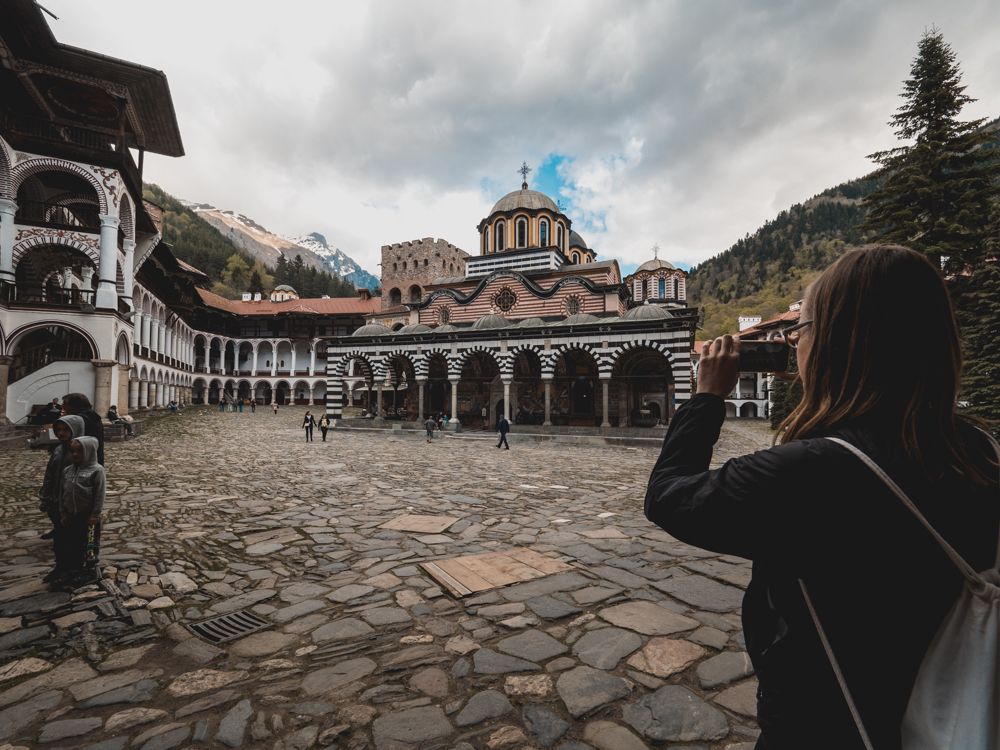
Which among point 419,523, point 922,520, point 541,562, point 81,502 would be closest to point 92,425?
point 81,502

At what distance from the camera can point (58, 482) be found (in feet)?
14.7

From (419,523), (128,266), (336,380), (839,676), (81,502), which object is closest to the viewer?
(839,676)

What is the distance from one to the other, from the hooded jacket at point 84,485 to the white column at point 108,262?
18119 millimetres

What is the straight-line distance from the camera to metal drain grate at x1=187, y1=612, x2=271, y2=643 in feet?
11.2

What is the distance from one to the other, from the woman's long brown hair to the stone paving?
A: 202 centimetres

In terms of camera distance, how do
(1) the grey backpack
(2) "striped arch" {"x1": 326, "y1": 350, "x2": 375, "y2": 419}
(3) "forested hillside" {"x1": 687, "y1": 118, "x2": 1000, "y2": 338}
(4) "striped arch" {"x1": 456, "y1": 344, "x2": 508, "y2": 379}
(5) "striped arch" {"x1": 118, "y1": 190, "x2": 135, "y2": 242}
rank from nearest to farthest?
(1) the grey backpack < (5) "striped arch" {"x1": 118, "y1": 190, "x2": 135, "y2": 242} < (4) "striped arch" {"x1": 456, "y1": 344, "x2": 508, "y2": 379} < (2) "striped arch" {"x1": 326, "y1": 350, "x2": 375, "y2": 419} < (3) "forested hillside" {"x1": 687, "y1": 118, "x2": 1000, "y2": 338}

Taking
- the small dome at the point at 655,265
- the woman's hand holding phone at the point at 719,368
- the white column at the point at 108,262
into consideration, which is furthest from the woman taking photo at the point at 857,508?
the small dome at the point at 655,265

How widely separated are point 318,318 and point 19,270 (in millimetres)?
30778

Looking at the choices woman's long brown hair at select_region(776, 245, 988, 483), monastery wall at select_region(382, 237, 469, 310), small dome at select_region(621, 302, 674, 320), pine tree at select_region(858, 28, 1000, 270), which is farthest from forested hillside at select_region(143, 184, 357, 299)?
woman's long brown hair at select_region(776, 245, 988, 483)

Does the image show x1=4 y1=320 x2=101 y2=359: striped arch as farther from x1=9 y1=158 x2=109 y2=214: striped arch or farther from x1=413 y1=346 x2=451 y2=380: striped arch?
x1=413 y1=346 x2=451 y2=380: striped arch

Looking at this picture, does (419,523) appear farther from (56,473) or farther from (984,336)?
(984,336)

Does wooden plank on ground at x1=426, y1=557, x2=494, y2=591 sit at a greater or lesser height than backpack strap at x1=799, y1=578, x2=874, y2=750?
lesser

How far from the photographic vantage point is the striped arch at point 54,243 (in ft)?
58.7

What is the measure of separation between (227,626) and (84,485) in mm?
1985
